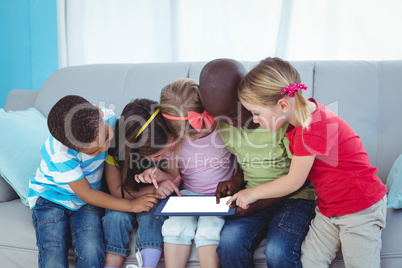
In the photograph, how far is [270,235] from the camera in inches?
43.1

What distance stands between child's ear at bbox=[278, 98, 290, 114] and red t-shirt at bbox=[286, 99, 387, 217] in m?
0.06

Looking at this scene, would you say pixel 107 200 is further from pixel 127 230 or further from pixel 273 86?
pixel 273 86

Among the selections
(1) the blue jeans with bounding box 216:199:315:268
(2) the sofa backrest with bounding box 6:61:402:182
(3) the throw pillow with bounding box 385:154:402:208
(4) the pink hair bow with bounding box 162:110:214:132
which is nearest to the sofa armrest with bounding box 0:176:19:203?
(2) the sofa backrest with bounding box 6:61:402:182

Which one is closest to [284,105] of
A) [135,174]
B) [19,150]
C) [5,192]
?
[135,174]

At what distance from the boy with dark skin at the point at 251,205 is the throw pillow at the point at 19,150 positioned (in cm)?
73

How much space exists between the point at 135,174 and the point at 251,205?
17.1 inches

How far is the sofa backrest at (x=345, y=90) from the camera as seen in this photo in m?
1.45

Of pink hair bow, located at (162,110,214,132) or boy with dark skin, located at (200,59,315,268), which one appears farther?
pink hair bow, located at (162,110,214,132)

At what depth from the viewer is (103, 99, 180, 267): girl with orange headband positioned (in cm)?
116

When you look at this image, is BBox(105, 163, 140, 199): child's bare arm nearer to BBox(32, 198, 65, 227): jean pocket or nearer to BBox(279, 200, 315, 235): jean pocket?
BBox(32, 198, 65, 227): jean pocket

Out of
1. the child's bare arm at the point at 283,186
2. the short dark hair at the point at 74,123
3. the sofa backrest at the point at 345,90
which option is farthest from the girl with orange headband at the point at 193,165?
the sofa backrest at the point at 345,90

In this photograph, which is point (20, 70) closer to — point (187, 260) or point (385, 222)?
point (187, 260)

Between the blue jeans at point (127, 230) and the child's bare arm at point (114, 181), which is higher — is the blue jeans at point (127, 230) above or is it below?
below

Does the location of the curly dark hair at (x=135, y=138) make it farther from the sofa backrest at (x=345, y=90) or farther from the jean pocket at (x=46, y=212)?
the sofa backrest at (x=345, y=90)
